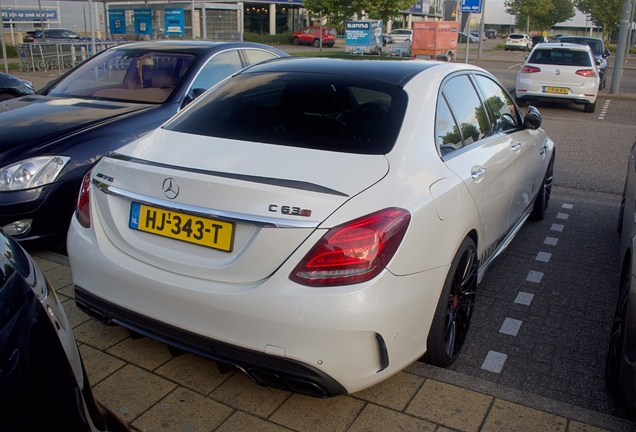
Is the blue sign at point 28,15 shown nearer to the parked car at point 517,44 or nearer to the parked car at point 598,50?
the parked car at point 598,50

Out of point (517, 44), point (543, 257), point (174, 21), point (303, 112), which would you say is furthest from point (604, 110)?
point (517, 44)

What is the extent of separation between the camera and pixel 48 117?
470 centimetres

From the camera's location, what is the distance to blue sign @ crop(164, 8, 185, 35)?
1862 cm

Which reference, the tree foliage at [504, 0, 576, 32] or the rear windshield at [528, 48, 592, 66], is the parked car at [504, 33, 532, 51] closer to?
the tree foliage at [504, 0, 576, 32]

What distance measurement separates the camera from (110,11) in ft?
70.9

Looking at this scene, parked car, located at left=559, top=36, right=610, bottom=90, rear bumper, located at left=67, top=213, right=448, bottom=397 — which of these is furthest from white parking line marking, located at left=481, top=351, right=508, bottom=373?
parked car, located at left=559, top=36, right=610, bottom=90

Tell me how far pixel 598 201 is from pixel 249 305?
549 centimetres

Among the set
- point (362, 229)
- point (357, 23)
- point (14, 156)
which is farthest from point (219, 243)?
point (357, 23)

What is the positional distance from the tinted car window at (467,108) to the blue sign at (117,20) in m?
19.9

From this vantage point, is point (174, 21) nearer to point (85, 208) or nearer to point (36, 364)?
point (85, 208)

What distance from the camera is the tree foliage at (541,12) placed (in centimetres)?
6556

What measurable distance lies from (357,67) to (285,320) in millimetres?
1764

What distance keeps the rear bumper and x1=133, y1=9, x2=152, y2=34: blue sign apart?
18.7m

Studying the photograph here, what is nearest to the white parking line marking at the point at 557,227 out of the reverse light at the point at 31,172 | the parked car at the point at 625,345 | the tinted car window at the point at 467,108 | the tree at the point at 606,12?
the tinted car window at the point at 467,108
